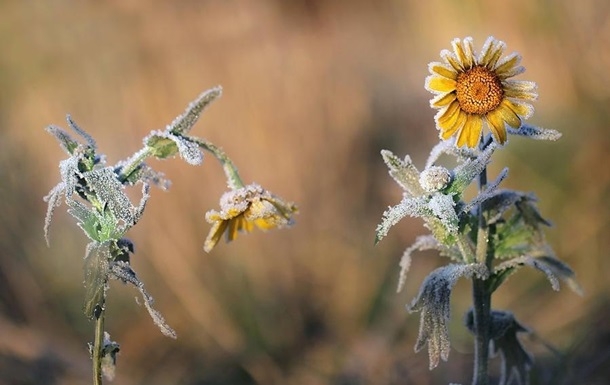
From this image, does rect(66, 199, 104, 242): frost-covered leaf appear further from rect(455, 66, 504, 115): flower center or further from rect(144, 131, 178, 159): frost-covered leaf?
rect(455, 66, 504, 115): flower center

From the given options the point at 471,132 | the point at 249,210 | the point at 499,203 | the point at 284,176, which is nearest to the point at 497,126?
the point at 471,132

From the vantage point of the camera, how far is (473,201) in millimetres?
792

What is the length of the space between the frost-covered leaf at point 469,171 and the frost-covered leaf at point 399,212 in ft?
0.11

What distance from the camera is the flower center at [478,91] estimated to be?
2.56 ft

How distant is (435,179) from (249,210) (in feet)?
0.63

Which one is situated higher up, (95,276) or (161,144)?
(161,144)

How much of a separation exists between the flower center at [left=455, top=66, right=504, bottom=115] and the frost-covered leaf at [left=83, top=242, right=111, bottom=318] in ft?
1.15

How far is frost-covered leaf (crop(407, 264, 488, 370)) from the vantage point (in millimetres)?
816

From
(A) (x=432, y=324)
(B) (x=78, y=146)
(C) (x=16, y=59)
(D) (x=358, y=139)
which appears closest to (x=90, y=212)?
(B) (x=78, y=146)

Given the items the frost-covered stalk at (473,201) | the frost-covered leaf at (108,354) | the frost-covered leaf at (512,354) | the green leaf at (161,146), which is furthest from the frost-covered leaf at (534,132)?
the frost-covered leaf at (108,354)

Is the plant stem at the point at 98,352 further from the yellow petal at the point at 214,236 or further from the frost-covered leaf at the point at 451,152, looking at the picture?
the frost-covered leaf at the point at 451,152

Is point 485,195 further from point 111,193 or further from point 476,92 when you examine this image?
point 111,193

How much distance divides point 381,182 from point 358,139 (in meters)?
0.23

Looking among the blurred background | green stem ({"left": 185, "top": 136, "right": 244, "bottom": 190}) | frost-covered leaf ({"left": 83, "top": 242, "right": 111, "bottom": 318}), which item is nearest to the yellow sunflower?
green stem ({"left": 185, "top": 136, "right": 244, "bottom": 190})
